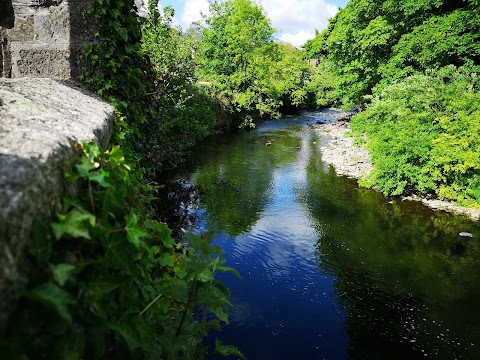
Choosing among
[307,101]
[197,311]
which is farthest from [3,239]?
[307,101]

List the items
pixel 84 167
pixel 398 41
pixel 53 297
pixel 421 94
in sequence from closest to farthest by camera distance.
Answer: pixel 53 297 < pixel 84 167 < pixel 421 94 < pixel 398 41

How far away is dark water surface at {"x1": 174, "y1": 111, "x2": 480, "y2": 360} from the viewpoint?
207 inches

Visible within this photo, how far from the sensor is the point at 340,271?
277 inches

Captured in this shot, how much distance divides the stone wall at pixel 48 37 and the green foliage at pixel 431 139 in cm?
975

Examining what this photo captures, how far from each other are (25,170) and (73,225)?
7.4 inches

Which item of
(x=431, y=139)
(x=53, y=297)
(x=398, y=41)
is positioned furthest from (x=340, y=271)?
(x=398, y=41)

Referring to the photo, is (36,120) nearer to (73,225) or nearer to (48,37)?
(73,225)

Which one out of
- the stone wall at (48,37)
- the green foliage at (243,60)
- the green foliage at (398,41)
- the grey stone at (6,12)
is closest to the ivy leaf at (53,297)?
the grey stone at (6,12)

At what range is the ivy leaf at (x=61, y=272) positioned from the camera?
2.72 ft

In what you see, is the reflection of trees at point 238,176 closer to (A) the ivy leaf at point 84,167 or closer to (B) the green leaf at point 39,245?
(A) the ivy leaf at point 84,167

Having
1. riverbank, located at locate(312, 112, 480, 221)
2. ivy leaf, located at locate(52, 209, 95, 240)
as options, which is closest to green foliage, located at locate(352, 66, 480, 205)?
riverbank, located at locate(312, 112, 480, 221)

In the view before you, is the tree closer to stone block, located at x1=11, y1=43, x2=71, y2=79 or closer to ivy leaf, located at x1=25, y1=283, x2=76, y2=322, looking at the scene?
stone block, located at x1=11, y1=43, x2=71, y2=79

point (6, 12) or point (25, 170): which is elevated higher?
point (6, 12)

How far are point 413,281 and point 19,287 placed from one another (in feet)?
23.9
